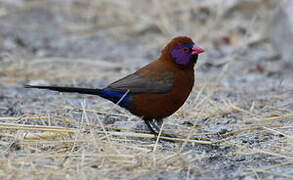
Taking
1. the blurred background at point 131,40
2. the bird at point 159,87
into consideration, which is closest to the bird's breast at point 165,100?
the bird at point 159,87

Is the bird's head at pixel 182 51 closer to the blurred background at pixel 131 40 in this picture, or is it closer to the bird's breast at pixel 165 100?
the bird's breast at pixel 165 100

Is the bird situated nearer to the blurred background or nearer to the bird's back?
the bird's back

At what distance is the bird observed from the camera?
4.48m

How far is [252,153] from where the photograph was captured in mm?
3887

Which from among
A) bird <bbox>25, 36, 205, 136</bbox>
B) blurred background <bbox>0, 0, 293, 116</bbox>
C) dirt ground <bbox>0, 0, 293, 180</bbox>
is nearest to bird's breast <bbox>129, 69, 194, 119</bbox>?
bird <bbox>25, 36, 205, 136</bbox>

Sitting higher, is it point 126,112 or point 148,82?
point 148,82

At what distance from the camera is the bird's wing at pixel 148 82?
4.51 metres

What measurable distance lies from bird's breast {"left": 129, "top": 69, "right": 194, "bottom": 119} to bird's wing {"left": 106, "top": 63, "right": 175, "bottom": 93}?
3cm

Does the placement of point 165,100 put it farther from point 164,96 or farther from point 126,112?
point 126,112

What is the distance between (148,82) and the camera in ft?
15.1

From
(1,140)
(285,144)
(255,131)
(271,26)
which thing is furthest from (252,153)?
(271,26)

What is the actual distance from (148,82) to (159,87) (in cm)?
13

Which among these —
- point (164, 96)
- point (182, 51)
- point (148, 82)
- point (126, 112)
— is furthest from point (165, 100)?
point (126, 112)

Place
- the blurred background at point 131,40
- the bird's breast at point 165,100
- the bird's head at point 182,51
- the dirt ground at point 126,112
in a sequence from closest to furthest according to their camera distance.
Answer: the dirt ground at point 126,112, the bird's breast at point 165,100, the bird's head at point 182,51, the blurred background at point 131,40
